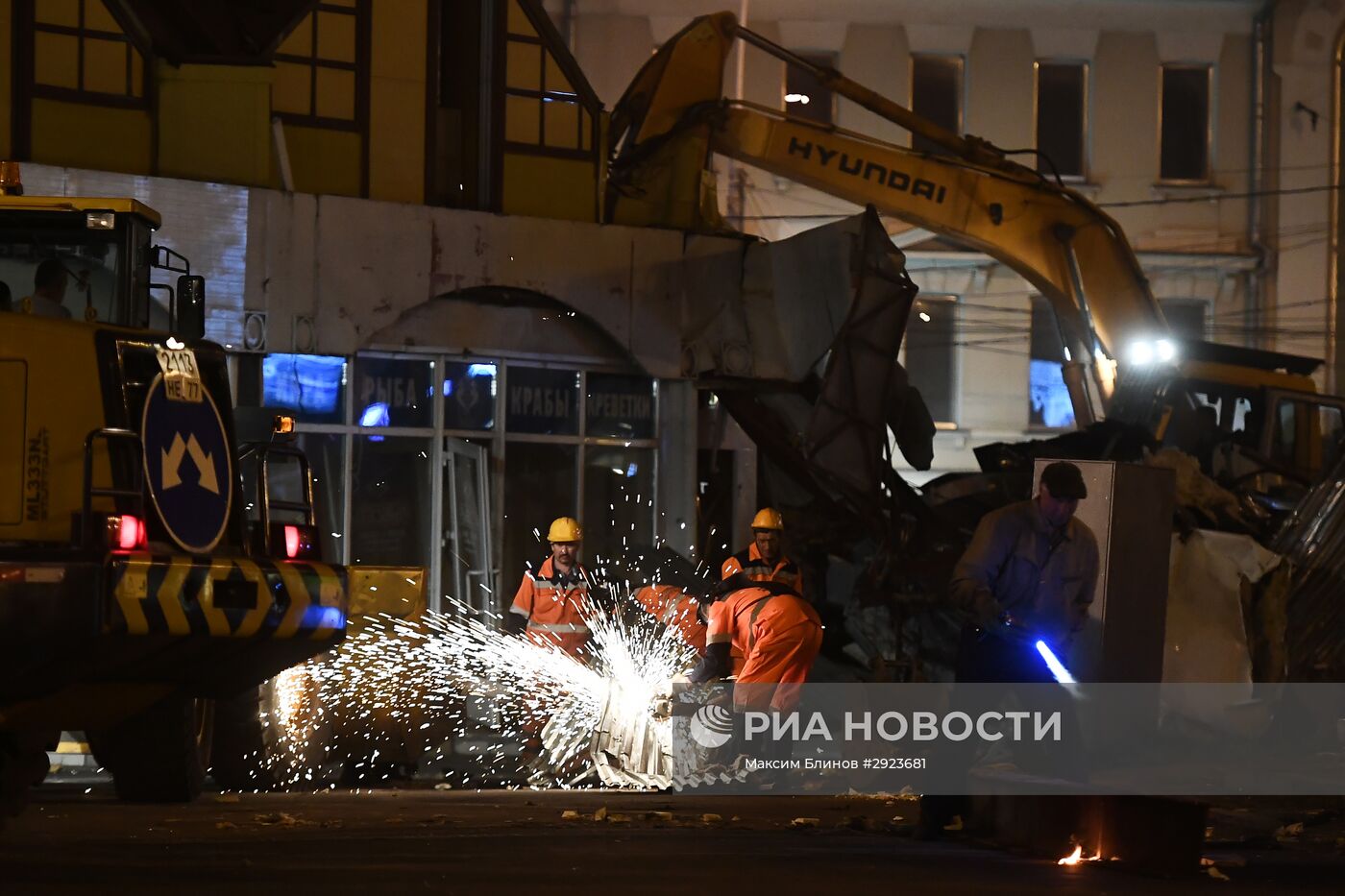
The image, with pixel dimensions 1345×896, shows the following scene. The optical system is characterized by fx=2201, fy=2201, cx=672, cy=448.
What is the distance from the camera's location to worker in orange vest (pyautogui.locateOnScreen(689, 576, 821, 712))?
12898 millimetres

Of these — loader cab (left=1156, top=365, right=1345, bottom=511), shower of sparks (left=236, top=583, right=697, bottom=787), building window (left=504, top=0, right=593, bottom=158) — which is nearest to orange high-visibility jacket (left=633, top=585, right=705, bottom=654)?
shower of sparks (left=236, top=583, right=697, bottom=787)

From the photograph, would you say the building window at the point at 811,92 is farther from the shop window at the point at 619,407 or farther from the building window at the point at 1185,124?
the shop window at the point at 619,407

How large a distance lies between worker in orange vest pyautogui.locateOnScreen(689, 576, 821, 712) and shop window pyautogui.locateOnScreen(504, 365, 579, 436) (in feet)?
22.9

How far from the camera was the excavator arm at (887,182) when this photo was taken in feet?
68.6

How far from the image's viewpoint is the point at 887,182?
871 inches

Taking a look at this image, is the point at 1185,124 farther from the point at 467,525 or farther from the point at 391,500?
the point at 391,500

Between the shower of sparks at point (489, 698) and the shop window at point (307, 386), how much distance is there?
3.91 metres

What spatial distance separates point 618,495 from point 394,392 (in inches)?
98.9

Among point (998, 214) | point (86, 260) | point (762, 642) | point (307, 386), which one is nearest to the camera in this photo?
point (86, 260)

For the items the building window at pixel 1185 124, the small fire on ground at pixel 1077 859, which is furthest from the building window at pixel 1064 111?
the small fire on ground at pixel 1077 859

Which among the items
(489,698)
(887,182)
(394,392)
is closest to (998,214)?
(887,182)

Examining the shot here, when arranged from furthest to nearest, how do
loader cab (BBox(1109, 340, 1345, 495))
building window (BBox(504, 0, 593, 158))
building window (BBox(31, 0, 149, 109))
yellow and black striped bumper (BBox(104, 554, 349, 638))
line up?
loader cab (BBox(1109, 340, 1345, 495)) → building window (BBox(504, 0, 593, 158)) → building window (BBox(31, 0, 149, 109)) → yellow and black striped bumper (BBox(104, 554, 349, 638))

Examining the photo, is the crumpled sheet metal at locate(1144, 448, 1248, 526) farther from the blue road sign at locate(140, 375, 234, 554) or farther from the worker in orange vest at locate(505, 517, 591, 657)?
the blue road sign at locate(140, 375, 234, 554)

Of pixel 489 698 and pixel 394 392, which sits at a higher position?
pixel 394 392
